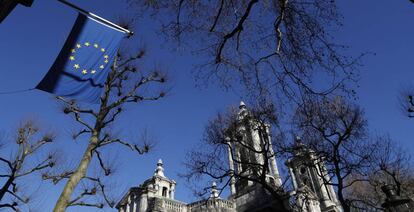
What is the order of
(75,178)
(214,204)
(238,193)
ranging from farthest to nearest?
(238,193)
(214,204)
(75,178)

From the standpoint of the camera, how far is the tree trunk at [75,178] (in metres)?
10.3

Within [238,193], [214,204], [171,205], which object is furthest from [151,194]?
[238,193]

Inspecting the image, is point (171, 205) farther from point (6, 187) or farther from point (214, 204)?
point (6, 187)

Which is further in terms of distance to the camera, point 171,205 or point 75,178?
point 171,205

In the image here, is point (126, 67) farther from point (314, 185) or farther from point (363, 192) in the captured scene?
point (314, 185)

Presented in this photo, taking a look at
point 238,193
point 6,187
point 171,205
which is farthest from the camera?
point 238,193

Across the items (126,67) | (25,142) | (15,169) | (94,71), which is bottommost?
(94,71)

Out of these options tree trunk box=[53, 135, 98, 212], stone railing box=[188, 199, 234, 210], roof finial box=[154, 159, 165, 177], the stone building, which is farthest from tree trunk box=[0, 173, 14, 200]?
roof finial box=[154, 159, 165, 177]

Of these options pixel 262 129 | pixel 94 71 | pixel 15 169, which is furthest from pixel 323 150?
pixel 15 169

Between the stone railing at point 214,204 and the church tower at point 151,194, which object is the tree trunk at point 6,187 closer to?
the church tower at point 151,194

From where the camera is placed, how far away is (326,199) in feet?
160

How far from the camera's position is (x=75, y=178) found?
1102cm

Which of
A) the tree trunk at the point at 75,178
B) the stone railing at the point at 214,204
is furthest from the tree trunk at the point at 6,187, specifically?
the stone railing at the point at 214,204

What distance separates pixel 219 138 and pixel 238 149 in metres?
1.92
